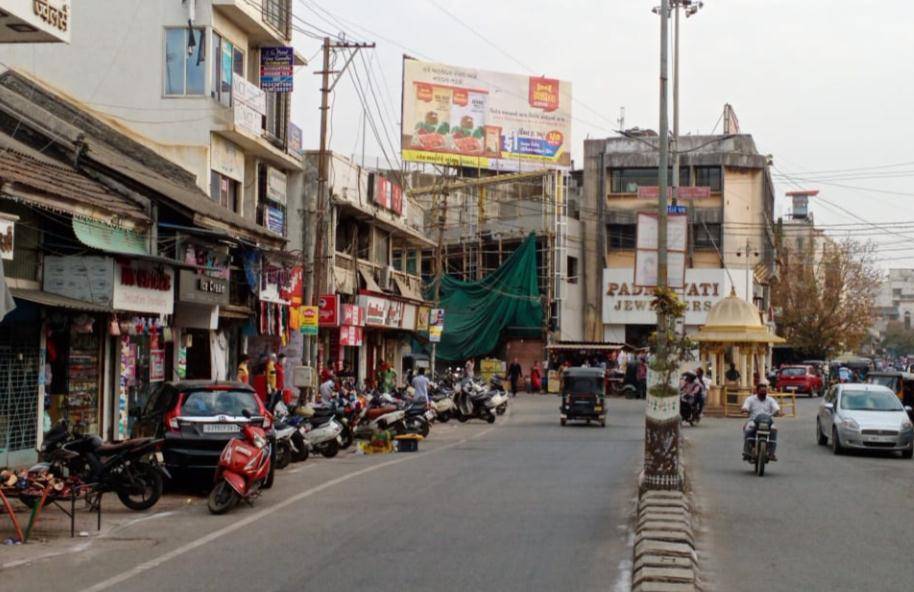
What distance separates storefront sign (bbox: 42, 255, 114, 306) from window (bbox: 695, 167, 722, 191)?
49.9 meters

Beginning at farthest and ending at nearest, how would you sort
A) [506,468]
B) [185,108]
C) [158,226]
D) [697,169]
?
[697,169], [185,108], [158,226], [506,468]

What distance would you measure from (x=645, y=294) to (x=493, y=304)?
9908 millimetres

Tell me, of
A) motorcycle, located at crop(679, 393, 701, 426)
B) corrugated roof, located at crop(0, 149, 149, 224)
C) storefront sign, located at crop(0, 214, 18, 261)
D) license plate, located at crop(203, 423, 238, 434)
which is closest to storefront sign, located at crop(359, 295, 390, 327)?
motorcycle, located at crop(679, 393, 701, 426)

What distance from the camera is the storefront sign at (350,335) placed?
39.0 m

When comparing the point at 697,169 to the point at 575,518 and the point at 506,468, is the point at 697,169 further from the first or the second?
the point at 575,518

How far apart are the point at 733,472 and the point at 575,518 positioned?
768cm

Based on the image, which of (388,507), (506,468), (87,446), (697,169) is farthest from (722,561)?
(697,169)

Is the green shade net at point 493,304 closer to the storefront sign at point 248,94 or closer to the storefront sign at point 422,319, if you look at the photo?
the storefront sign at point 422,319

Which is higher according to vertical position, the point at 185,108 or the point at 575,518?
the point at 185,108

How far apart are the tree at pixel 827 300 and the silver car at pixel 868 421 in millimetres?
52726

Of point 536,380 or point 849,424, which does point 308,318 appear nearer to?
point 849,424

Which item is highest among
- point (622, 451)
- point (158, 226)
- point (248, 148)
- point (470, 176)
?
point (470, 176)

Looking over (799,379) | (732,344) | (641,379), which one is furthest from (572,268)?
(732,344)

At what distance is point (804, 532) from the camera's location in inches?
516
